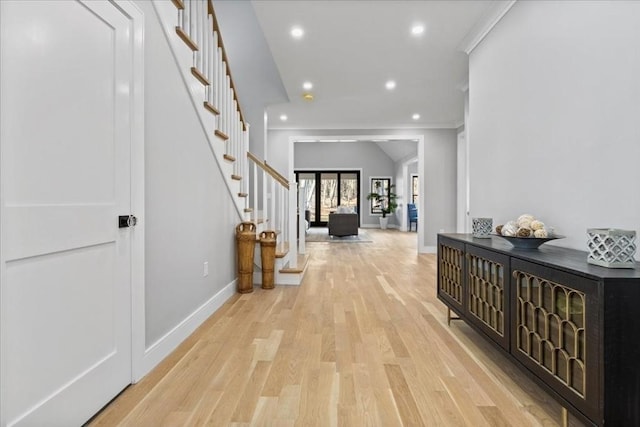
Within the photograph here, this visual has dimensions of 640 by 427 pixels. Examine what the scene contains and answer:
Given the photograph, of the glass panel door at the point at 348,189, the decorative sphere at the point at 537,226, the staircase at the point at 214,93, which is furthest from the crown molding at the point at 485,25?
the glass panel door at the point at 348,189

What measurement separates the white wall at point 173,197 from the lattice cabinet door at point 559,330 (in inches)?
74.1

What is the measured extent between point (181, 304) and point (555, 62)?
2.81 metres

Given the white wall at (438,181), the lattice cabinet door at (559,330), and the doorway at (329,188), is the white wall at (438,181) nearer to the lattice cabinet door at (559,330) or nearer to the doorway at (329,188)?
the lattice cabinet door at (559,330)

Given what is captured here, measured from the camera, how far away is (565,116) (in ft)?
6.52

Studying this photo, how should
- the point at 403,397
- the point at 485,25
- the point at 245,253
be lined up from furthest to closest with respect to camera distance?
the point at 245,253, the point at 485,25, the point at 403,397

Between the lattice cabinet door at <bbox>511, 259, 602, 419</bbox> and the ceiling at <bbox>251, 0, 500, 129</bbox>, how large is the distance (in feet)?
7.87

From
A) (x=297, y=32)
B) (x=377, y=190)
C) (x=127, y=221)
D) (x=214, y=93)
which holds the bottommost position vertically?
(x=127, y=221)

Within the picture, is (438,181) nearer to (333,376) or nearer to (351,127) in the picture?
(351,127)

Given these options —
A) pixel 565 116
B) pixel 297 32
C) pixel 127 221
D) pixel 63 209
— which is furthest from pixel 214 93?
pixel 565 116

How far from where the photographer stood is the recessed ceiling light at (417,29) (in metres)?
3.16

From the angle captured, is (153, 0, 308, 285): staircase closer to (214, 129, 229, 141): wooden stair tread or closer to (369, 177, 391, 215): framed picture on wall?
(214, 129, 229, 141): wooden stair tread

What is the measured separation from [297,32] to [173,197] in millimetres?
2160

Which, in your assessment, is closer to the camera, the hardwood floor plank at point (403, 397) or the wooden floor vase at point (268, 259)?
the hardwood floor plank at point (403, 397)

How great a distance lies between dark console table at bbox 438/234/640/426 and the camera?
1104 mm
